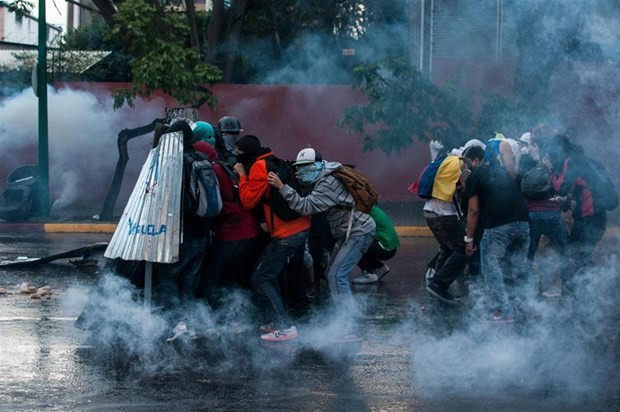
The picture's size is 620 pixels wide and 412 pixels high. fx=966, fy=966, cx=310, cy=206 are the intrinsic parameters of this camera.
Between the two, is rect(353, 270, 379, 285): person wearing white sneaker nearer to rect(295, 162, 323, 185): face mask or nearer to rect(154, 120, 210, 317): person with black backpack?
rect(295, 162, 323, 185): face mask

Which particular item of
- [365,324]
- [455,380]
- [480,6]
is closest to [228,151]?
[365,324]

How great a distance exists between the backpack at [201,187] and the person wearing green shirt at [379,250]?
9.65ft

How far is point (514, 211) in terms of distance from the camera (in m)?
7.79

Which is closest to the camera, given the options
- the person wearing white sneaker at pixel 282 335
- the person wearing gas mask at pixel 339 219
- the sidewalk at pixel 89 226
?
the person wearing white sneaker at pixel 282 335

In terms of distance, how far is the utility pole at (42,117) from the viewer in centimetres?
1512

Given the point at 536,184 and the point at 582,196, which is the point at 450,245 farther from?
the point at 582,196

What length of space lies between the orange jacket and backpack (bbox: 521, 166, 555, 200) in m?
2.23

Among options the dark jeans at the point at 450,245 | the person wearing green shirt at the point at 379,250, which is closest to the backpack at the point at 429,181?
the dark jeans at the point at 450,245

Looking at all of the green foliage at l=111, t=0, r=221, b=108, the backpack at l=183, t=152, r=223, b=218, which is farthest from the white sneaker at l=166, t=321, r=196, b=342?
the green foliage at l=111, t=0, r=221, b=108

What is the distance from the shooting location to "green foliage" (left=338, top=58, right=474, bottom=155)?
47.9 ft

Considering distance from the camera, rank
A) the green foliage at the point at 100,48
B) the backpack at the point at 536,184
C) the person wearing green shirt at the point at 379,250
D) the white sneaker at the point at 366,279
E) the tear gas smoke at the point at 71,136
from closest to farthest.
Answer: the backpack at the point at 536,184 → the person wearing green shirt at the point at 379,250 → the white sneaker at the point at 366,279 → the tear gas smoke at the point at 71,136 → the green foliage at the point at 100,48

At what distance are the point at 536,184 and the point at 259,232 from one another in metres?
2.54

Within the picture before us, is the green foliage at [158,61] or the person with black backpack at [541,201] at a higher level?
the green foliage at [158,61]

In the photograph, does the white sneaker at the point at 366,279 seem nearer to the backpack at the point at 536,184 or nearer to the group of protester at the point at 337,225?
the group of protester at the point at 337,225
